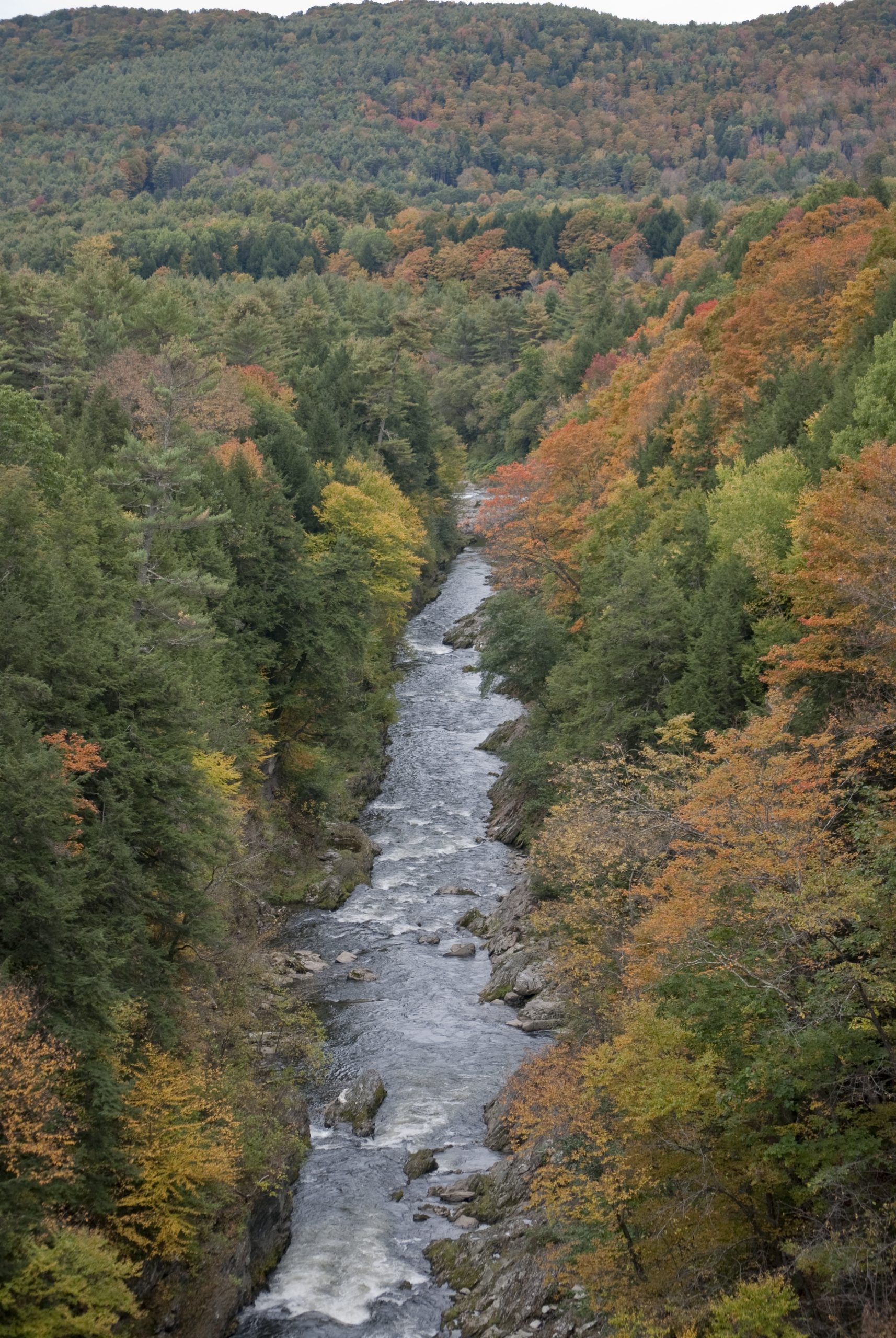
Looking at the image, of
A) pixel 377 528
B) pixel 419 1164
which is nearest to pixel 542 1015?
pixel 419 1164

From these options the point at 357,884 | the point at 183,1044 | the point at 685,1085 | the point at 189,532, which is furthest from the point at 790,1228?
the point at 189,532

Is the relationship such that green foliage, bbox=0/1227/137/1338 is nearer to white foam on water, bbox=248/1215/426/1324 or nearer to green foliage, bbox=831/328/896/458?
white foam on water, bbox=248/1215/426/1324

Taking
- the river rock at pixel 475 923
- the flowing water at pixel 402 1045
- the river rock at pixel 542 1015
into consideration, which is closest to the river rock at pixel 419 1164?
the flowing water at pixel 402 1045

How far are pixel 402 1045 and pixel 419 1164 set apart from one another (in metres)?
5.53

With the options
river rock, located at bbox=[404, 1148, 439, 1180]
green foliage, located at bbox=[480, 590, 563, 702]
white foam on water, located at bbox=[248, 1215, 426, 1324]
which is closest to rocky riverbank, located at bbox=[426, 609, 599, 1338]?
river rock, located at bbox=[404, 1148, 439, 1180]

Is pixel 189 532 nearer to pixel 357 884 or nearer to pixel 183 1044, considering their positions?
pixel 357 884

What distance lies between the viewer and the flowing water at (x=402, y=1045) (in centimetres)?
2294

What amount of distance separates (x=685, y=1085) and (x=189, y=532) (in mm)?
32523

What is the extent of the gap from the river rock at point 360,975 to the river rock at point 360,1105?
5738 millimetres

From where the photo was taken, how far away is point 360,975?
118 ft

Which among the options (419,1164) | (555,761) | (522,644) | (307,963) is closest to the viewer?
(419,1164)

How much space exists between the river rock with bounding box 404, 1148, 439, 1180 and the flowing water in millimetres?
245

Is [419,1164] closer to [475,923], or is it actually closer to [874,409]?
[475,923]

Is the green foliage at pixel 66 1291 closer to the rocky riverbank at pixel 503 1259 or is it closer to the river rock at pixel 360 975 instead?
the rocky riverbank at pixel 503 1259
